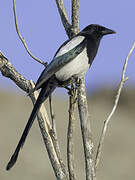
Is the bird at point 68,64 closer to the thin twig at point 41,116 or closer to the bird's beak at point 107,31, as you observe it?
the thin twig at point 41,116

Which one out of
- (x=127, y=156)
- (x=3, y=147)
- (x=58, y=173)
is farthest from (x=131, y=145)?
(x=58, y=173)

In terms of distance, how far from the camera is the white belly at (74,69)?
533 cm

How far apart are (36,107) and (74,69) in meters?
0.61

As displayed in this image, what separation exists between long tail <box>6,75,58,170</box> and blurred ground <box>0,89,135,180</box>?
280 inches

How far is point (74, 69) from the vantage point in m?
5.34

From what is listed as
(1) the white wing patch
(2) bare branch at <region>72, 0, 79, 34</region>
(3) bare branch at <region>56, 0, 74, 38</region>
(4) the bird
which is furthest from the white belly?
(2) bare branch at <region>72, 0, 79, 34</region>

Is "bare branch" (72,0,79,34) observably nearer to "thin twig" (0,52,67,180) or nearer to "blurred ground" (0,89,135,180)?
"thin twig" (0,52,67,180)

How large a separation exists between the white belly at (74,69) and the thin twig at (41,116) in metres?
0.34

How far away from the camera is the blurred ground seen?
13.1 meters

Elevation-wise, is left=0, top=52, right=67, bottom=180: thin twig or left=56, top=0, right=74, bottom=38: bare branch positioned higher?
left=56, top=0, right=74, bottom=38: bare branch

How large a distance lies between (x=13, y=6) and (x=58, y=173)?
4.89ft

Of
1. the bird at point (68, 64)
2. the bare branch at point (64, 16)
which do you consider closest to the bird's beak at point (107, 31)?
the bird at point (68, 64)

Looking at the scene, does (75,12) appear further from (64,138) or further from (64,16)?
(64,138)

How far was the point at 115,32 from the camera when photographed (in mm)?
5746
